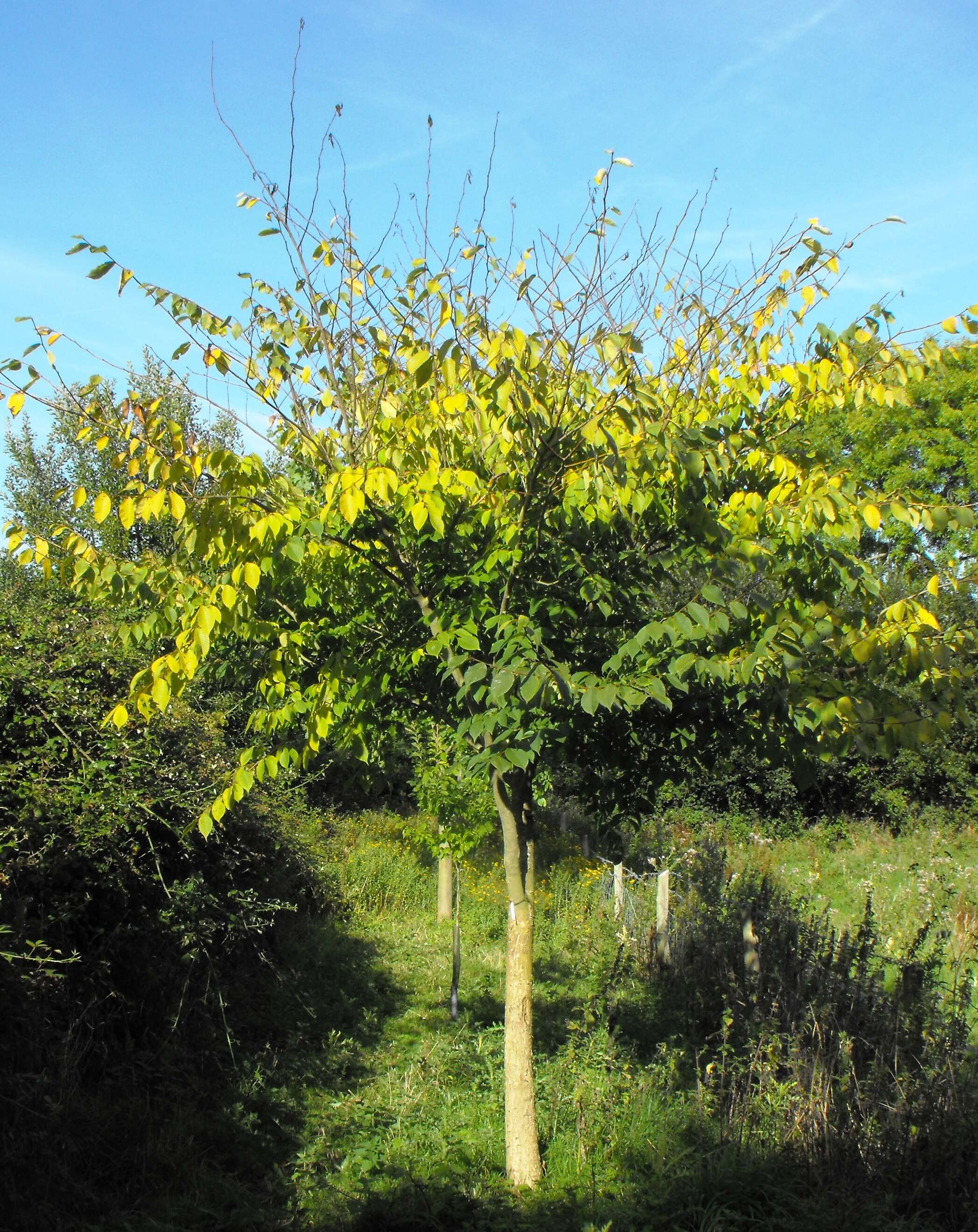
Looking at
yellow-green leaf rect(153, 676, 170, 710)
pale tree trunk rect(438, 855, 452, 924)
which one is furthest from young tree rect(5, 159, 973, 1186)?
pale tree trunk rect(438, 855, 452, 924)

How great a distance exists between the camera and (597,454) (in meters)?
3.70

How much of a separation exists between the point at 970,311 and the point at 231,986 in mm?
6543

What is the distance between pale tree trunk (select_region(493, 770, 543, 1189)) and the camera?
14.6ft

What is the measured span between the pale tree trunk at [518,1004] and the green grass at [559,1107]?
0.15m

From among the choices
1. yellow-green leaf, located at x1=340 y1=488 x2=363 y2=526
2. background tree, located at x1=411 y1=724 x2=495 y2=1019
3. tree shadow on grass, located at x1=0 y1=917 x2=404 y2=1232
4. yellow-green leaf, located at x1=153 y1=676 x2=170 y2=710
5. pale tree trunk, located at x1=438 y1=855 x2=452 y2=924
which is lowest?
→ tree shadow on grass, located at x1=0 y1=917 x2=404 y2=1232

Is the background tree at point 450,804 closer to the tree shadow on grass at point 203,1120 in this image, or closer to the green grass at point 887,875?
the tree shadow on grass at point 203,1120

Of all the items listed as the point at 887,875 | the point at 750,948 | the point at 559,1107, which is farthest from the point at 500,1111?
the point at 887,875

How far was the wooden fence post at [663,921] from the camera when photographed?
7.80m

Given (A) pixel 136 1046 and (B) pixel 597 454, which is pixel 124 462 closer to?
A: (B) pixel 597 454

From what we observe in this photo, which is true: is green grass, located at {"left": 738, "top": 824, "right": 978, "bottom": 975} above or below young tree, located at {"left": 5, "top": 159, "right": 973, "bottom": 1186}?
below

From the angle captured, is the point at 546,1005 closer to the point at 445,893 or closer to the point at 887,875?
the point at 445,893

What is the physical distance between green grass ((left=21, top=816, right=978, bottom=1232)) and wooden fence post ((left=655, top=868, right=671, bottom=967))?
217 millimetres

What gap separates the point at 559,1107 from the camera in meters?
5.10

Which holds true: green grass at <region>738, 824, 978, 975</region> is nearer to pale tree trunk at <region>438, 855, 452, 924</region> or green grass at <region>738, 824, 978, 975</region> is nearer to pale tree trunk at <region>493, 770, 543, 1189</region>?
pale tree trunk at <region>493, 770, 543, 1189</region>
